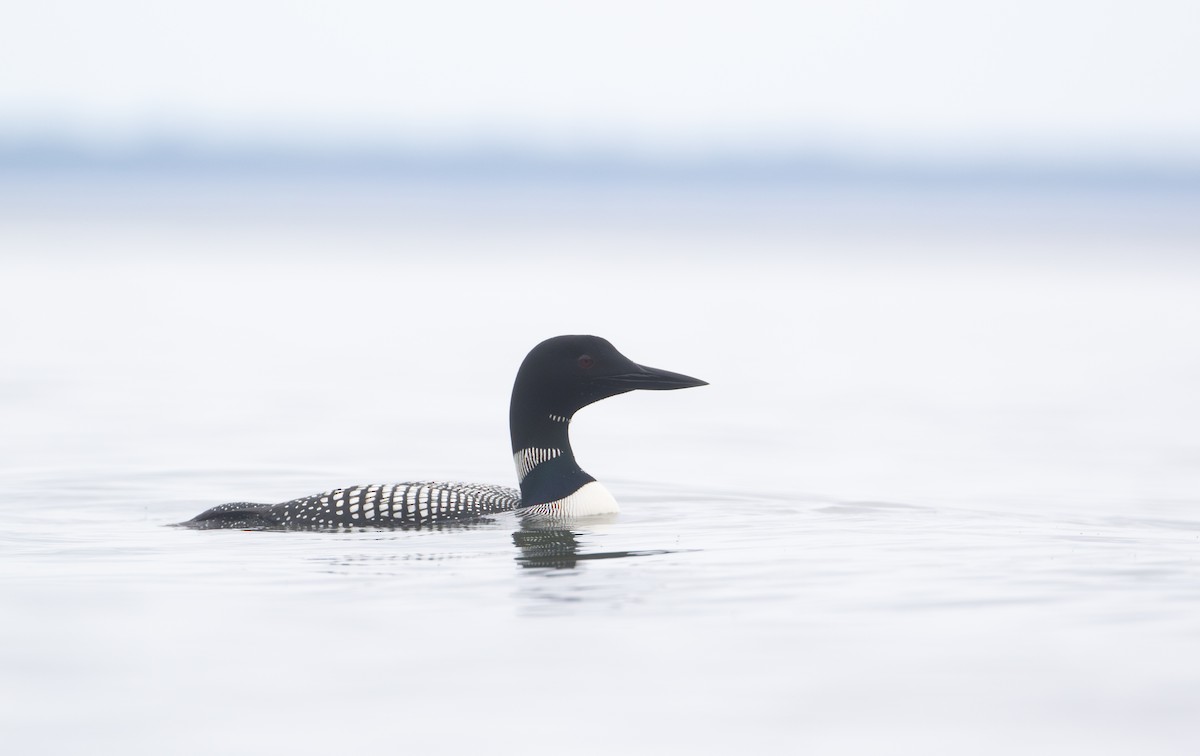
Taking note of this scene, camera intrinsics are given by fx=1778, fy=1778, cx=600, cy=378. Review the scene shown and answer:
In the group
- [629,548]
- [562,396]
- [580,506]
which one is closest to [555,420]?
[562,396]

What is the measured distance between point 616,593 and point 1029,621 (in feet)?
3.82

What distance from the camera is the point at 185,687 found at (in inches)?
159

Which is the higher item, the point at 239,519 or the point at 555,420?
the point at 555,420

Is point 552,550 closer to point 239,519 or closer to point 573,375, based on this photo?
point 573,375

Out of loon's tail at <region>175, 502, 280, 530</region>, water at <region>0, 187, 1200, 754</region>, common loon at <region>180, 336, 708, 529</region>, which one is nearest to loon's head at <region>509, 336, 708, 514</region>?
common loon at <region>180, 336, 708, 529</region>

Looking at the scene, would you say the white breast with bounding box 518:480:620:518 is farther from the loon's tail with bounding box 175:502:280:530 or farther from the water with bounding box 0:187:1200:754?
the loon's tail with bounding box 175:502:280:530

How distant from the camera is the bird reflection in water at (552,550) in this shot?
5.73m

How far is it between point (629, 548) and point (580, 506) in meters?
0.67

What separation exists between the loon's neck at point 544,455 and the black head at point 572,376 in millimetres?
25

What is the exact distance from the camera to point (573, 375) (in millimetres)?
6797

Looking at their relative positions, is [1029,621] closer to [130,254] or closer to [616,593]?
[616,593]

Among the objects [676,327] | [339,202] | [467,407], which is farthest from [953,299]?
[339,202]

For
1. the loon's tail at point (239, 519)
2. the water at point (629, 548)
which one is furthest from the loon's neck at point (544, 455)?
the loon's tail at point (239, 519)

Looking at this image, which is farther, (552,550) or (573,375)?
(573,375)
